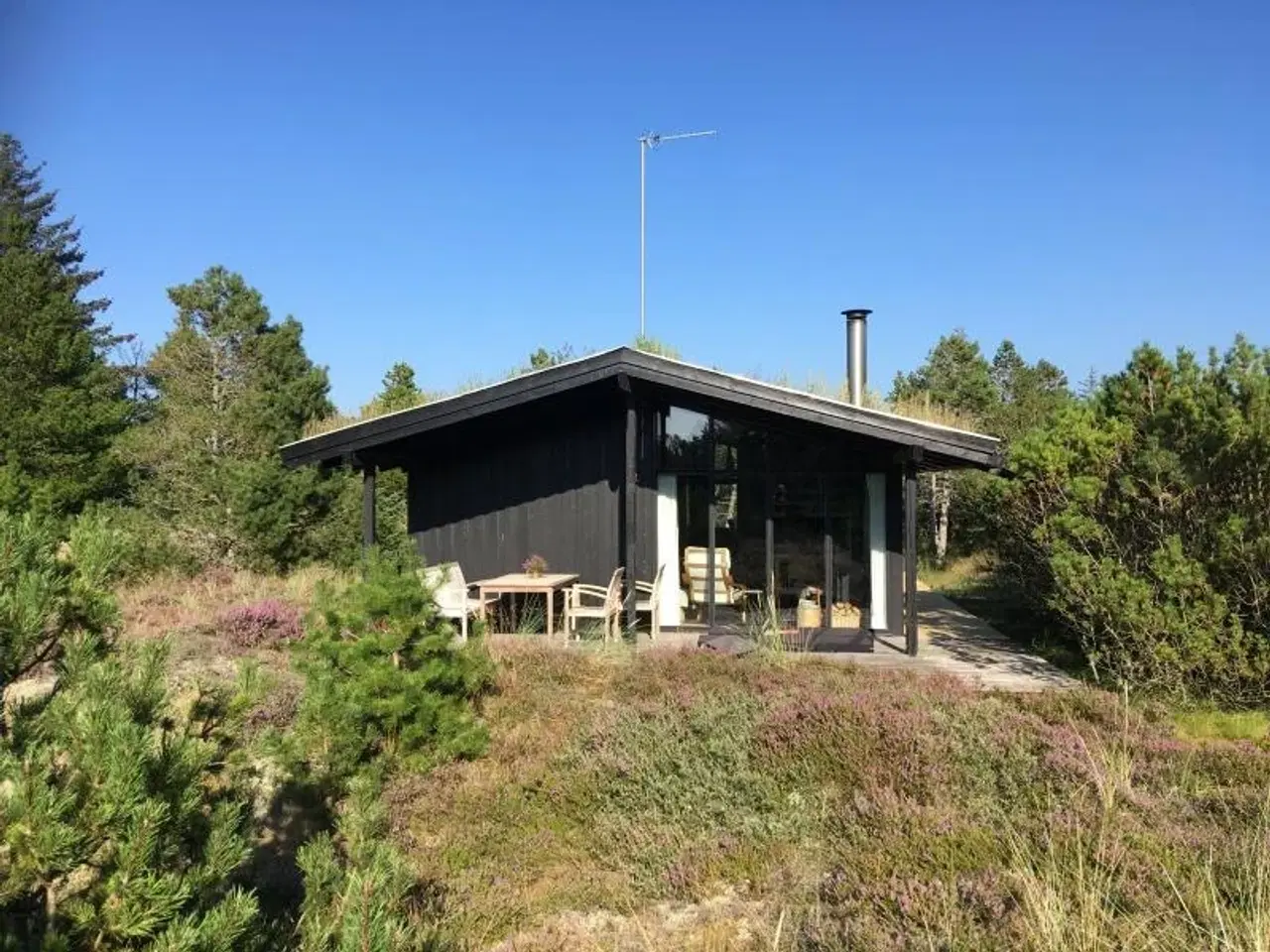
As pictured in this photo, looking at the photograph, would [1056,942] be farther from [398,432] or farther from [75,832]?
[398,432]

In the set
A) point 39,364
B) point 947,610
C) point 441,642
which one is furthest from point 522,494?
point 39,364

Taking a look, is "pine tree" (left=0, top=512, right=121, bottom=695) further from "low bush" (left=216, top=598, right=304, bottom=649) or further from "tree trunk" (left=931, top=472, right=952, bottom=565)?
"tree trunk" (left=931, top=472, right=952, bottom=565)

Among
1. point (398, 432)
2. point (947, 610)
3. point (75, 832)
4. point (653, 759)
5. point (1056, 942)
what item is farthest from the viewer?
point (947, 610)

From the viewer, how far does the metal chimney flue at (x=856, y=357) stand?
1197cm

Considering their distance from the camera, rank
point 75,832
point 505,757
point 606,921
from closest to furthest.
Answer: point 75,832 → point 606,921 → point 505,757

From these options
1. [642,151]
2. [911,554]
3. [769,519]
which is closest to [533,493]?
[769,519]

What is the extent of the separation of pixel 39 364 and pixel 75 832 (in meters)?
19.0

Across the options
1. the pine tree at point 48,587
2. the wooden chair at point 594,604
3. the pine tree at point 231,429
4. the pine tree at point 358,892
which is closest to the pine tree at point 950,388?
the wooden chair at point 594,604

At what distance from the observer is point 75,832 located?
6.40 ft

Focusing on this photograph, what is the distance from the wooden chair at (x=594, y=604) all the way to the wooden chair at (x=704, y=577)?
87 cm

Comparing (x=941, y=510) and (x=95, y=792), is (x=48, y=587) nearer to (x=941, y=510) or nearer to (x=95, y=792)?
(x=95, y=792)

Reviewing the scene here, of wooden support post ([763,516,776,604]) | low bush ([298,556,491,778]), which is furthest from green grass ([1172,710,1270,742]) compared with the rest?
low bush ([298,556,491,778])

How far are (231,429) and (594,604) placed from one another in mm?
11060

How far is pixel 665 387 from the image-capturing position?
10.5 meters
